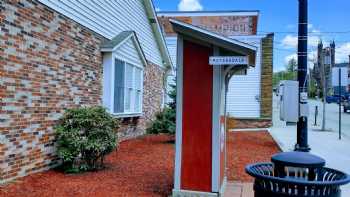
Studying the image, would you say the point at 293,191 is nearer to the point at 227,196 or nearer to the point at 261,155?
the point at 227,196

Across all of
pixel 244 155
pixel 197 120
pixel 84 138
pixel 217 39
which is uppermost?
pixel 217 39

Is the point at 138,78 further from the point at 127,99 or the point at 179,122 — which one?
the point at 179,122

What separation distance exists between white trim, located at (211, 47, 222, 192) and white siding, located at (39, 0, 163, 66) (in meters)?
4.27

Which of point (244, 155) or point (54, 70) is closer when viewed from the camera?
point (54, 70)

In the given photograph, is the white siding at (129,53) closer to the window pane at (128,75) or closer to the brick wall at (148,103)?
the window pane at (128,75)

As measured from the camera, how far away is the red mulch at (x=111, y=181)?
6.43 meters

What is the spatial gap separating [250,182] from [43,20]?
548 cm

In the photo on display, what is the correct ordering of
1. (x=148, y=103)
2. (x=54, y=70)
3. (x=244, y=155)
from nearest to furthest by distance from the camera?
(x=54, y=70) < (x=244, y=155) < (x=148, y=103)

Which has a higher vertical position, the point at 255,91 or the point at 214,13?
the point at 214,13

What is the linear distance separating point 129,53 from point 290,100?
7435 mm

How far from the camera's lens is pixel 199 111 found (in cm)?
634

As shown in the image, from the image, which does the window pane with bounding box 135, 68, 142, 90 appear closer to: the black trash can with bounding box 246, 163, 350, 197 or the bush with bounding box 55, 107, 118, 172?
the bush with bounding box 55, 107, 118, 172

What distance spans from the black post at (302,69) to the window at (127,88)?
6.24 meters

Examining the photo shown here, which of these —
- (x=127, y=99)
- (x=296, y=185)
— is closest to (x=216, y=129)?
(x=296, y=185)
